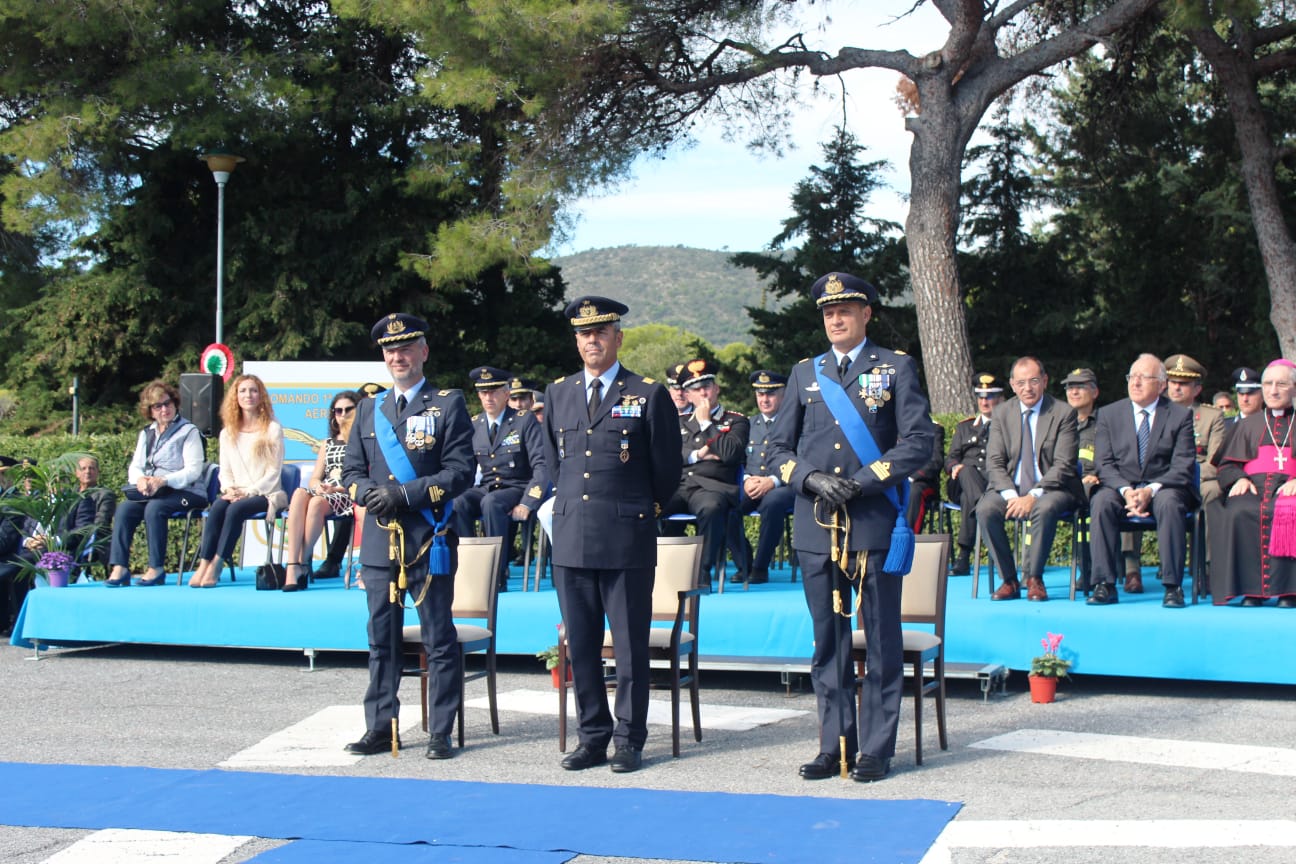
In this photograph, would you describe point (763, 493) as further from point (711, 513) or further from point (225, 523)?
point (225, 523)

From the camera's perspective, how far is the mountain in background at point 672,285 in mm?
94375

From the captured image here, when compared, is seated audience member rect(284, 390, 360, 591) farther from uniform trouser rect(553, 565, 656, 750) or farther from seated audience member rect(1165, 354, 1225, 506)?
seated audience member rect(1165, 354, 1225, 506)

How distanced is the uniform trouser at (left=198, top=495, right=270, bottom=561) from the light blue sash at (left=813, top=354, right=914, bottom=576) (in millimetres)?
5147

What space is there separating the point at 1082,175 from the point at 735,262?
280 inches

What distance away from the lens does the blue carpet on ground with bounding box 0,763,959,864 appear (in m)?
4.64

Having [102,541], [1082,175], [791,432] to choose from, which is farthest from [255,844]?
[1082,175]

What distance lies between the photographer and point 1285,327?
58.8 feet

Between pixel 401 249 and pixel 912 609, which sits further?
pixel 401 249

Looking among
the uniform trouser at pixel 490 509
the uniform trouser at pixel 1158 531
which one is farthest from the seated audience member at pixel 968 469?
the uniform trouser at pixel 490 509

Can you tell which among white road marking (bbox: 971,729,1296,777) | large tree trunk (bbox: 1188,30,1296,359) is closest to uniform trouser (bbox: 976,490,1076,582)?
white road marking (bbox: 971,729,1296,777)

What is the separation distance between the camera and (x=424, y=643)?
641cm

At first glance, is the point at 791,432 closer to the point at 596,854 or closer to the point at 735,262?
the point at 596,854

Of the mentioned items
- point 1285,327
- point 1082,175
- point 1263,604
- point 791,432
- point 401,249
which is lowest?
point 1263,604

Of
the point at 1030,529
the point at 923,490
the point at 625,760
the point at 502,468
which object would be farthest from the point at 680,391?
the point at 625,760
